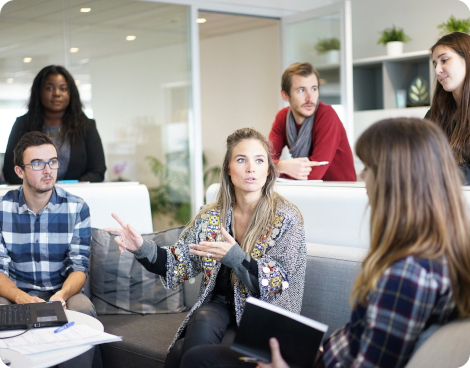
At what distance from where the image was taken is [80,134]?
3445mm

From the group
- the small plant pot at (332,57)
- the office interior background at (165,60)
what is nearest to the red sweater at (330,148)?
the office interior background at (165,60)

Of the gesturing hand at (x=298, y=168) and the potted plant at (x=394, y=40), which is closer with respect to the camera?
the gesturing hand at (x=298, y=168)

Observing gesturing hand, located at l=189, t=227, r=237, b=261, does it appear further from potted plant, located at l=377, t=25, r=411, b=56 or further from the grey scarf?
potted plant, located at l=377, t=25, r=411, b=56

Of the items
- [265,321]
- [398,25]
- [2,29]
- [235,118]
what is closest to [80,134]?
[2,29]

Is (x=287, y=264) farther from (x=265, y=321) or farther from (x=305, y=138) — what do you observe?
(x=305, y=138)

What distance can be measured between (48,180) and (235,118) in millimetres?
4976

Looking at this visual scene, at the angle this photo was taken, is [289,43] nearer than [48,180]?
No

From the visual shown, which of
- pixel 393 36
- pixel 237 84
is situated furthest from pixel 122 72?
pixel 237 84

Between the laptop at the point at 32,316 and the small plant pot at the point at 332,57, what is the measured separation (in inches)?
147

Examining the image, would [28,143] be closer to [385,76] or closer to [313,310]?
[313,310]

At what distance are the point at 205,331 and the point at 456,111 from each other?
134 centimetres

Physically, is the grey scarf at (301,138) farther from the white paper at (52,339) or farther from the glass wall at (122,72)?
the glass wall at (122,72)

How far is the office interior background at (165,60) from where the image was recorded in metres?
4.30

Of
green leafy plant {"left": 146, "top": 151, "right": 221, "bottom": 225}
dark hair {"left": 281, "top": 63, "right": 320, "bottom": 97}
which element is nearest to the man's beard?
dark hair {"left": 281, "top": 63, "right": 320, "bottom": 97}
